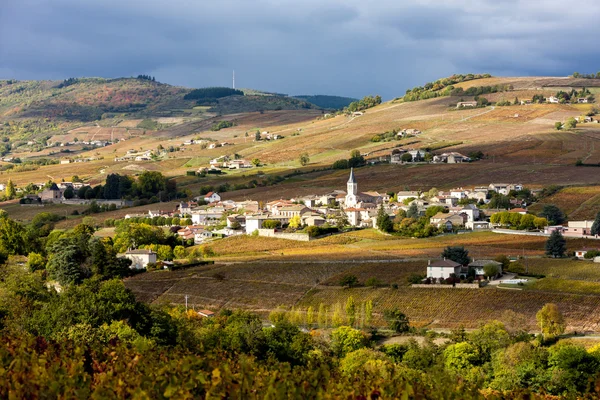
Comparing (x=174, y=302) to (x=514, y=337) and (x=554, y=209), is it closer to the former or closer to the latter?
(x=514, y=337)

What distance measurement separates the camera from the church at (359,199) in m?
99.4

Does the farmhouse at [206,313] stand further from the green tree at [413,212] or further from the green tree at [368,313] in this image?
the green tree at [413,212]

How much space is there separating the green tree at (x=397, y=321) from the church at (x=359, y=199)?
44557 millimetres

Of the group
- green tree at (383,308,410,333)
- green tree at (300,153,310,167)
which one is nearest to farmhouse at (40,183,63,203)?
green tree at (300,153,310,167)

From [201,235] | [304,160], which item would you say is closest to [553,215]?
[201,235]

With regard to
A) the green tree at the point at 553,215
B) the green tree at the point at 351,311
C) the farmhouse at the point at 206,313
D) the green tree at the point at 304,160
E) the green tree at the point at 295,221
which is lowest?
the farmhouse at the point at 206,313

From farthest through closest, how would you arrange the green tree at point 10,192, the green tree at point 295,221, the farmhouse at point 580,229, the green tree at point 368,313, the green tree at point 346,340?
the green tree at point 10,192, the green tree at point 295,221, the farmhouse at point 580,229, the green tree at point 368,313, the green tree at point 346,340

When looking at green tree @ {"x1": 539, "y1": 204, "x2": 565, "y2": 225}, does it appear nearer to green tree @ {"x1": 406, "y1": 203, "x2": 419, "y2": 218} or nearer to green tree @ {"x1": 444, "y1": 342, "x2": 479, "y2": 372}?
green tree @ {"x1": 406, "y1": 203, "x2": 419, "y2": 218}

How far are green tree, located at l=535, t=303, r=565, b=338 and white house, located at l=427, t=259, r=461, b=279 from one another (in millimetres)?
11992

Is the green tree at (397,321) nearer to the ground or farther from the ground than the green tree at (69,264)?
nearer to the ground

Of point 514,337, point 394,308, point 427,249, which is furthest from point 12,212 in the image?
point 514,337

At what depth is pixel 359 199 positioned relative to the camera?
102 metres

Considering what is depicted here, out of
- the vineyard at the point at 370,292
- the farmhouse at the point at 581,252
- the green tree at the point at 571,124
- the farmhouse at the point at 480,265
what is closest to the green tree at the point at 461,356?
the vineyard at the point at 370,292

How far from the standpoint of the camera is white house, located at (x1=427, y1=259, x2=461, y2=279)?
6206 cm
